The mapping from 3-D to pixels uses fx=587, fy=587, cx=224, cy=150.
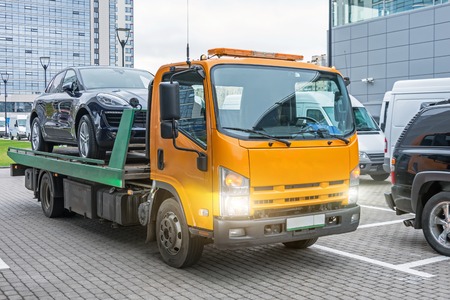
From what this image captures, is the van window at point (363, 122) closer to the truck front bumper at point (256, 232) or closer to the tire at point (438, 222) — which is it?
the tire at point (438, 222)

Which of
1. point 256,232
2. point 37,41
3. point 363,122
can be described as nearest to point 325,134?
point 256,232

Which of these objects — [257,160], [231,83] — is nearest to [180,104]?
[231,83]

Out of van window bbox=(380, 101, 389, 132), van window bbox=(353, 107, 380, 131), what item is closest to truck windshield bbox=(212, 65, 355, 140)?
van window bbox=(353, 107, 380, 131)

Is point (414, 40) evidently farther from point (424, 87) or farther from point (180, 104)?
point (180, 104)

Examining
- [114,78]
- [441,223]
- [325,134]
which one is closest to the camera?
[325,134]

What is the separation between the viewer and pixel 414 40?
3306 centimetres

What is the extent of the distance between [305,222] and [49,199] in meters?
5.45

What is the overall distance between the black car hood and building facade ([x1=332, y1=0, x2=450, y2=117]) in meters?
26.0

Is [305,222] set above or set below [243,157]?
below

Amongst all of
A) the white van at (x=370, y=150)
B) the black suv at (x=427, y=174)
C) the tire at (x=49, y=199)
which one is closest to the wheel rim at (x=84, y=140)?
the tire at (x=49, y=199)

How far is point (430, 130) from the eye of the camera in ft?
24.2

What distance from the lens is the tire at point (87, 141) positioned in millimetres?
8461

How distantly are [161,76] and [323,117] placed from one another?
1881 millimetres

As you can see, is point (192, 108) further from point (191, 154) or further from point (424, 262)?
point (424, 262)
